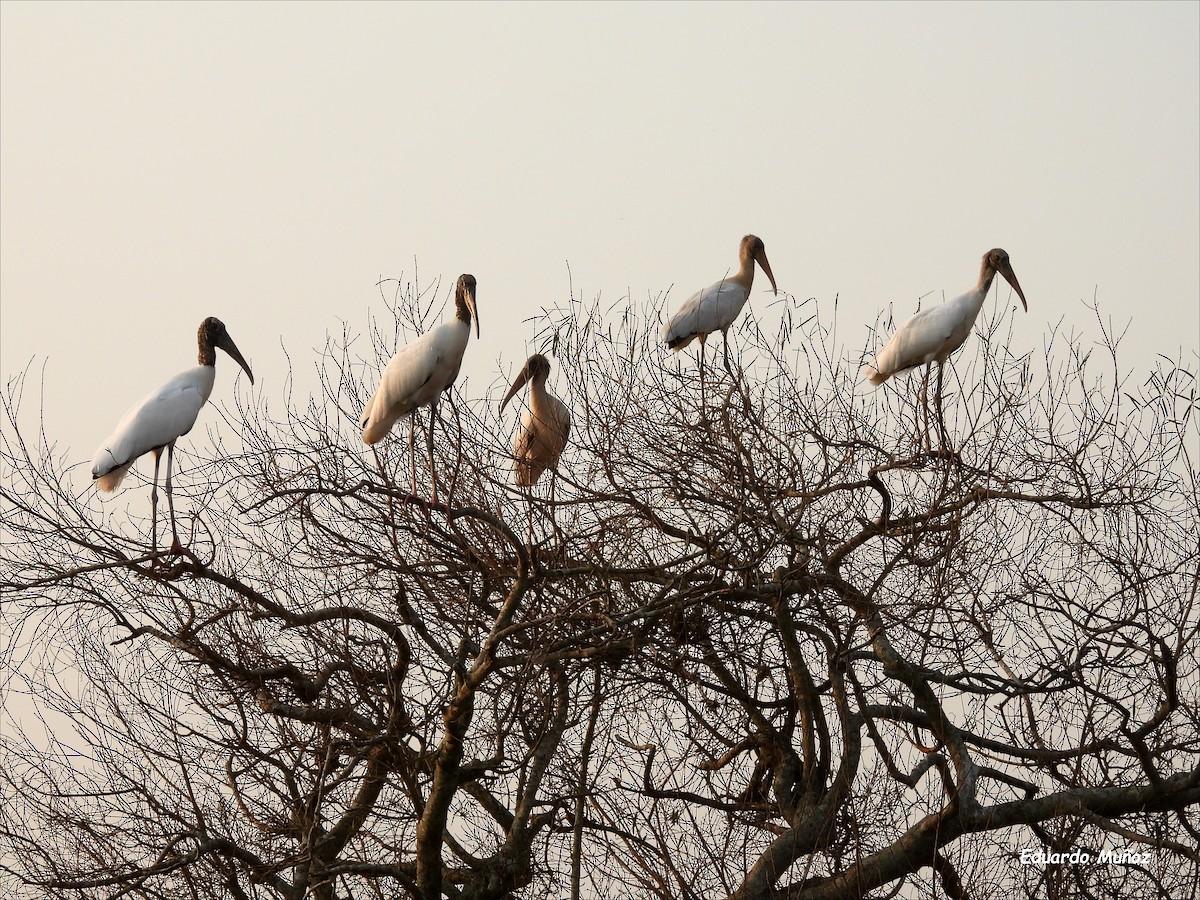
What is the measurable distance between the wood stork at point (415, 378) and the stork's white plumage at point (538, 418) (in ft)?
1.62

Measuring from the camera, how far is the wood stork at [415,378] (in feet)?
33.0

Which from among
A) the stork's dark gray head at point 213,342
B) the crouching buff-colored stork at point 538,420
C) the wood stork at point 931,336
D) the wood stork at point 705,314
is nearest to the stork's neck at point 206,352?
the stork's dark gray head at point 213,342

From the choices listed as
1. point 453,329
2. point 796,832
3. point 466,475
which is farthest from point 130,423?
point 796,832

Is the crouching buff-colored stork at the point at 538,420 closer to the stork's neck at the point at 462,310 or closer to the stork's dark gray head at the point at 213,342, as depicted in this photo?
the stork's neck at the point at 462,310

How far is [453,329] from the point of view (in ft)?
34.2

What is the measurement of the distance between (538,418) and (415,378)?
4.21 ft

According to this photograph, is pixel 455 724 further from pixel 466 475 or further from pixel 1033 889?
pixel 1033 889

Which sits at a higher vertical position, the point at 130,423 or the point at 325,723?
the point at 130,423

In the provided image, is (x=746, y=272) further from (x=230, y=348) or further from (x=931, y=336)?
(x=230, y=348)

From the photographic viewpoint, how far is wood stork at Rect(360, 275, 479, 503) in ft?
33.0

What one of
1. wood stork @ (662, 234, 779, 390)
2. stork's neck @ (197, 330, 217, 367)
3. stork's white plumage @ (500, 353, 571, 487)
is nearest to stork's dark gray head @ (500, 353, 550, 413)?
stork's white plumage @ (500, 353, 571, 487)

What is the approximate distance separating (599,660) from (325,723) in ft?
5.44

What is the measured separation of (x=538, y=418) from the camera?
434 inches

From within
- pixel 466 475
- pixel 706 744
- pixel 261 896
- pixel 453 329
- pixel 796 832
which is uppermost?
pixel 453 329
